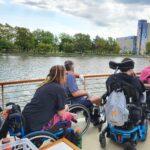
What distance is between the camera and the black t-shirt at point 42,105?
10.6 ft

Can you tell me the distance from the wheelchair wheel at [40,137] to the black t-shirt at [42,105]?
142 mm

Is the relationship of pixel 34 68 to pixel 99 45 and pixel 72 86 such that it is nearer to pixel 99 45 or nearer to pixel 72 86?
pixel 72 86

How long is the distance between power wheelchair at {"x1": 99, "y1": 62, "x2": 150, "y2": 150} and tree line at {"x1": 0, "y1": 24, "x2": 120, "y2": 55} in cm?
6652

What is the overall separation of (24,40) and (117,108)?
242 feet

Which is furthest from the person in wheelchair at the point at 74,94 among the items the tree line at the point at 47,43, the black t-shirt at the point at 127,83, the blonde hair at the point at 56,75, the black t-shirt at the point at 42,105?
the tree line at the point at 47,43

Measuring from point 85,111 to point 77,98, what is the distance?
0.23 meters

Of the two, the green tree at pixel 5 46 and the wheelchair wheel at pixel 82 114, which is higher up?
the wheelchair wheel at pixel 82 114

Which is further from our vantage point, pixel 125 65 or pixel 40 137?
pixel 125 65

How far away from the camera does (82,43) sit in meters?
85.4

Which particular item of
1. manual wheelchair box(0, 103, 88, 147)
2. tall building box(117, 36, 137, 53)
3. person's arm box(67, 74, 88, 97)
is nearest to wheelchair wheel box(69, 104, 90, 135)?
person's arm box(67, 74, 88, 97)

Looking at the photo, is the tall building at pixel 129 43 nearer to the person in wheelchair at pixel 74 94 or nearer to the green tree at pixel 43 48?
the green tree at pixel 43 48

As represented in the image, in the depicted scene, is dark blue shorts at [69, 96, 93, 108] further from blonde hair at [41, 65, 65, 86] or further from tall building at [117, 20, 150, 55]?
tall building at [117, 20, 150, 55]

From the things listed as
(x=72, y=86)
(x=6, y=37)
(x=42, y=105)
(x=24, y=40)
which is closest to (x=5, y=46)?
(x=6, y=37)

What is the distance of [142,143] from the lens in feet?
13.8
